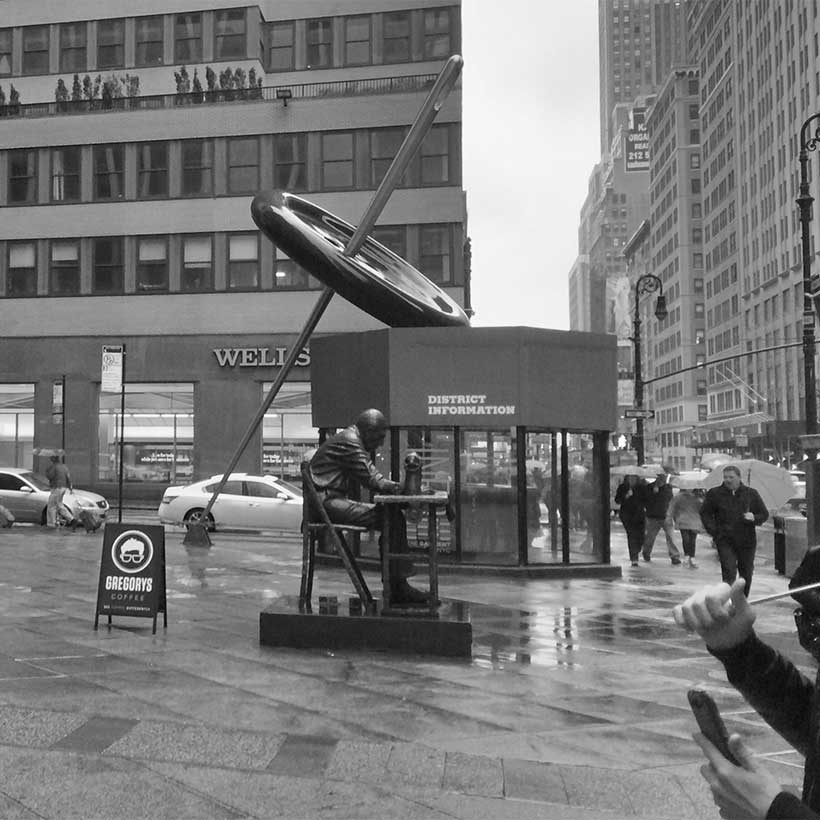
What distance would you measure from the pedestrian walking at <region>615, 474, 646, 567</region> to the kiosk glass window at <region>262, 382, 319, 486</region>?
20.8 meters

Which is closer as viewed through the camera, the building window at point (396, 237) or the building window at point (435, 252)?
the building window at point (435, 252)

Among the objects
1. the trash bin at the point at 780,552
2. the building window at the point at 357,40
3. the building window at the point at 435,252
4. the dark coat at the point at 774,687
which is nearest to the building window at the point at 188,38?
the building window at the point at 357,40

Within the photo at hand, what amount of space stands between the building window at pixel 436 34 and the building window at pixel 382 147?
4.25m

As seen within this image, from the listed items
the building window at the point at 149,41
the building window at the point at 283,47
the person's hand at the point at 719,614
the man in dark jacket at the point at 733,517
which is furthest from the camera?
the building window at the point at 283,47

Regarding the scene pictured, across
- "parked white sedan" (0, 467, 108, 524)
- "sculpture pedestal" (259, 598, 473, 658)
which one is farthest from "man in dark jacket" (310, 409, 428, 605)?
"parked white sedan" (0, 467, 108, 524)

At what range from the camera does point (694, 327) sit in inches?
5359

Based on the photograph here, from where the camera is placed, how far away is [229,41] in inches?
1670

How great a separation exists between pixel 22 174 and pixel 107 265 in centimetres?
547

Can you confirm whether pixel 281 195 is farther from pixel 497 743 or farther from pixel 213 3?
pixel 213 3

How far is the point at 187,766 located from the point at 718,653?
426 centimetres

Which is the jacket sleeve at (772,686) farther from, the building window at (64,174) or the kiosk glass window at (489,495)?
the building window at (64,174)

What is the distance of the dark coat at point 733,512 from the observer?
45.8 feet

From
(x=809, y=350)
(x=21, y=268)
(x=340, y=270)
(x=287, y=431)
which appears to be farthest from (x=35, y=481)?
(x=809, y=350)

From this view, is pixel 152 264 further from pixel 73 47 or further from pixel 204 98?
pixel 73 47
